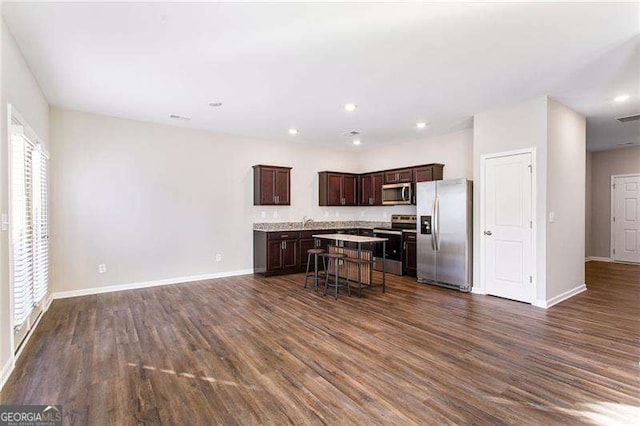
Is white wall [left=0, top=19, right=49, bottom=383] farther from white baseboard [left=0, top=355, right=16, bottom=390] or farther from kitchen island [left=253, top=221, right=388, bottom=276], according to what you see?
kitchen island [left=253, top=221, right=388, bottom=276]

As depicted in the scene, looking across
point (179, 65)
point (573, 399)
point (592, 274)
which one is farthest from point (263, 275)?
point (592, 274)

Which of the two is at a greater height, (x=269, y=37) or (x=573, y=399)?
(x=269, y=37)

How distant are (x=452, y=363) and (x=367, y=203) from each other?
5.20 metres

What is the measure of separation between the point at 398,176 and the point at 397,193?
1.20 feet

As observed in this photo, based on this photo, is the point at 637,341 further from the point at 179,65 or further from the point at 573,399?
the point at 179,65

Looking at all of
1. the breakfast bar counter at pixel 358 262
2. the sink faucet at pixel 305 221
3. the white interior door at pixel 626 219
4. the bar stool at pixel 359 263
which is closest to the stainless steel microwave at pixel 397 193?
the breakfast bar counter at pixel 358 262

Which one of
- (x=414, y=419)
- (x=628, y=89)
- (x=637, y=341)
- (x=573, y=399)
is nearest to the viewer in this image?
(x=414, y=419)

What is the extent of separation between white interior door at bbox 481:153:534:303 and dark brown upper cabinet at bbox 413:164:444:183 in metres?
1.35

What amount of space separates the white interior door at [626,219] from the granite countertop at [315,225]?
18.2 feet

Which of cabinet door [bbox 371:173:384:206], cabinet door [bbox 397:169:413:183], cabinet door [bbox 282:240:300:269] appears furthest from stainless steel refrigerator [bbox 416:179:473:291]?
cabinet door [bbox 282:240:300:269]

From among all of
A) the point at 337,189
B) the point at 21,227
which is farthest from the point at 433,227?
the point at 21,227

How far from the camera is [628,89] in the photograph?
4023 mm

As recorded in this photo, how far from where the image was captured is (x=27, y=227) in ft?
10.8
